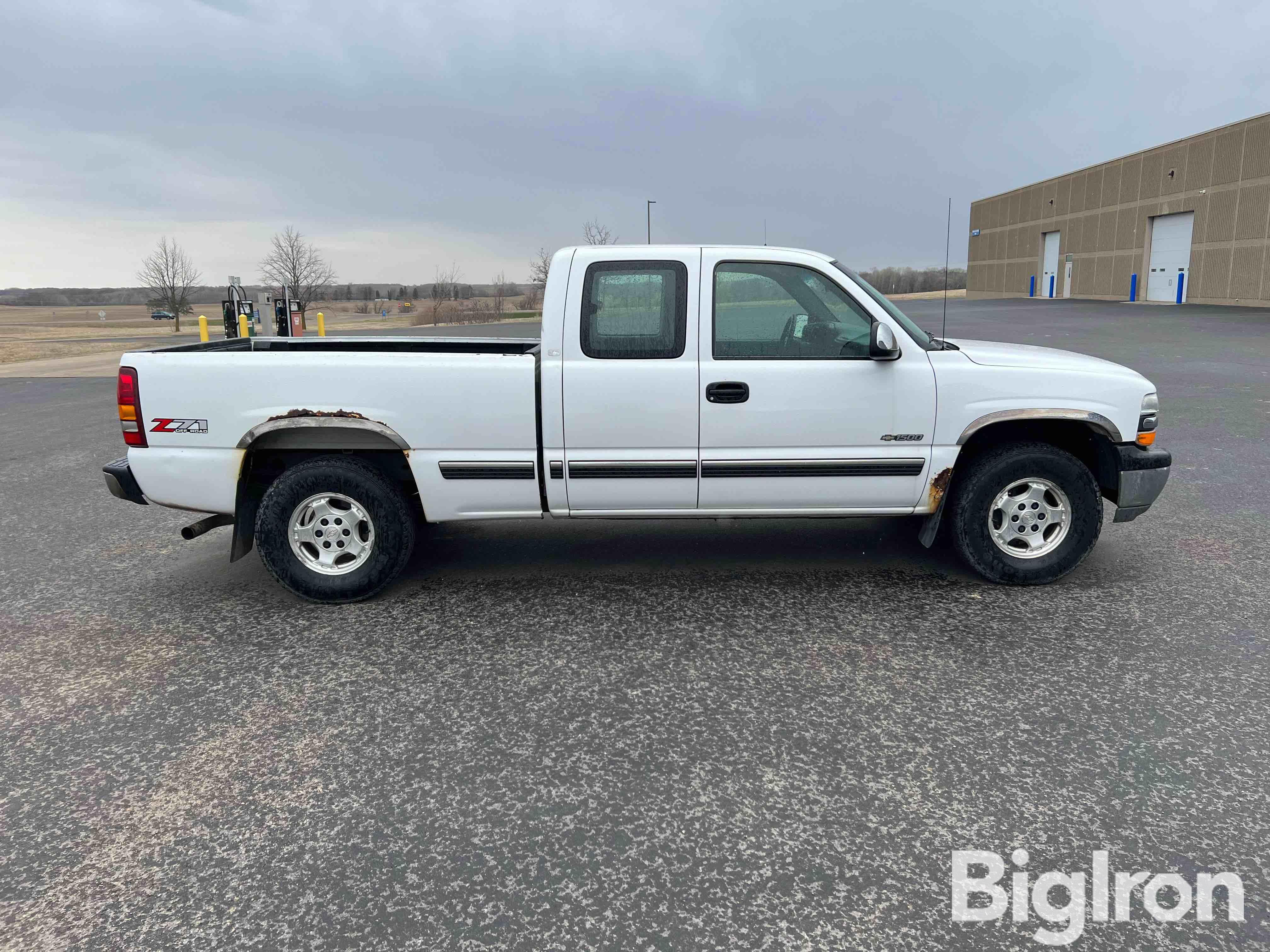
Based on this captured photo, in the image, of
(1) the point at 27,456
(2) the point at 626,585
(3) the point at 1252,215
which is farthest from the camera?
(3) the point at 1252,215

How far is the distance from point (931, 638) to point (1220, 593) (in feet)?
6.35

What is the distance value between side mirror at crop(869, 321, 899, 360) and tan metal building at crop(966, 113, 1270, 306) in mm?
41824

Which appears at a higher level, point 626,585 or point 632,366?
point 632,366

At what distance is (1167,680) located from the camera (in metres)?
4.11

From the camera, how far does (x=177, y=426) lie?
5.14m

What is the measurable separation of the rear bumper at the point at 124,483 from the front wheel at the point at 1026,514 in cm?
477

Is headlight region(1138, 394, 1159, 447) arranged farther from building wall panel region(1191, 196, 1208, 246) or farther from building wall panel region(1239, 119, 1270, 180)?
building wall panel region(1191, 196, 1208, 246)

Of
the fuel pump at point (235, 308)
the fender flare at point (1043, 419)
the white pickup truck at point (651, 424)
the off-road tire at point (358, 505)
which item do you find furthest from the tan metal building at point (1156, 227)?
the off-road tire at point (358, 505)

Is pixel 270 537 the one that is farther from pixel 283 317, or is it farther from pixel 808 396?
pixel 283 317

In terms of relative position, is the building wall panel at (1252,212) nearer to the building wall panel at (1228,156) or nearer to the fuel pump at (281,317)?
the building wall panel at (1228,156)

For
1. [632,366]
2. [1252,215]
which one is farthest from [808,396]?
[1252,215]

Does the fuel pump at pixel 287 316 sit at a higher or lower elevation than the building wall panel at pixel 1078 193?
lower

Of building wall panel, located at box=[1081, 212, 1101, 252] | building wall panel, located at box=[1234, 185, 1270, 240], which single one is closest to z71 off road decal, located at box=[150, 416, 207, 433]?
building wall panel, located at box=[1234, 185, 1270, 240]

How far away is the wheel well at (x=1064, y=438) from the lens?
5.46 meters
